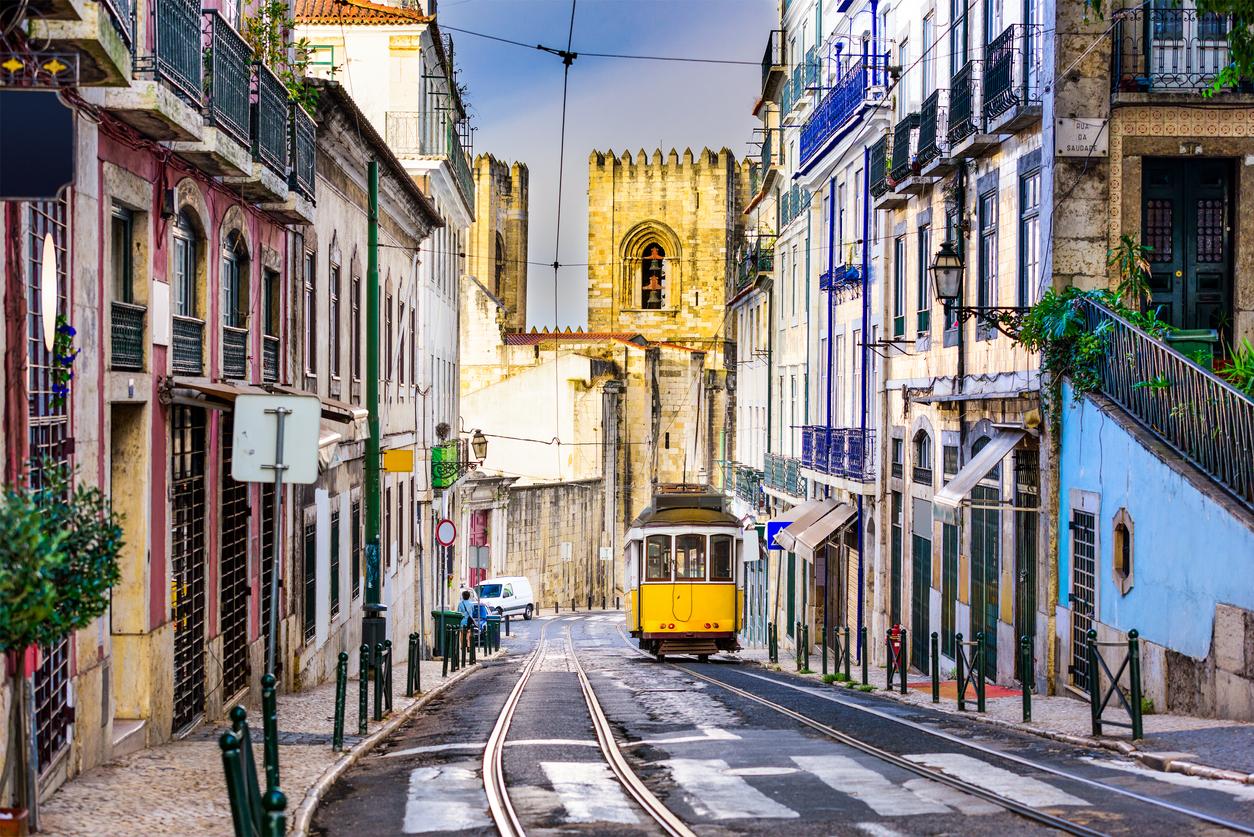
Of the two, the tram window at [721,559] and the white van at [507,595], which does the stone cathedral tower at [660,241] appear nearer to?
the white van at [507,595]

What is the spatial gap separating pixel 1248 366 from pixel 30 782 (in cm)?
1116

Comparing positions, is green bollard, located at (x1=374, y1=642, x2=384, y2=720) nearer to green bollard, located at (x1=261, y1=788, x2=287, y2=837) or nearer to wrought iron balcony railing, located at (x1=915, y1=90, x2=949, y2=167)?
green bollard, located at (x1=261, y1=788, x2=287, y2=837)

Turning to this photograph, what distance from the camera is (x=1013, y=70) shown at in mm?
18438

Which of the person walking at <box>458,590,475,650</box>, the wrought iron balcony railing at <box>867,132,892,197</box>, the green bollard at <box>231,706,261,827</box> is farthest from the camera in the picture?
the person walking at <box>458,590,475,650</box>

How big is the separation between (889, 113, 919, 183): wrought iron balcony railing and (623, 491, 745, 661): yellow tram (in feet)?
23.1

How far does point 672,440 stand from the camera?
72.8 metres

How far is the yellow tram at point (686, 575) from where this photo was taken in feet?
89.9

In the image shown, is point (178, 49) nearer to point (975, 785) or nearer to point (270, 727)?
point (270, 727)

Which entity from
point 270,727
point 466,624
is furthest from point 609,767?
point 466,624

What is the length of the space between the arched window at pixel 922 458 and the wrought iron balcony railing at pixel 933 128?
14.0ft

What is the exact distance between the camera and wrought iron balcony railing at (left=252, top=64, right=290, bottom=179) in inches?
595

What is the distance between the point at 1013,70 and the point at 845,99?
443 inches

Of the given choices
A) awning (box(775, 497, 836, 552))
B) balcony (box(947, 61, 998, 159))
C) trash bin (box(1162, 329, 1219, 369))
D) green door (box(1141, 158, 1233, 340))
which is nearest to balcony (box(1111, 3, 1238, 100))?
green door (box(1141, 158, 1233, 340))

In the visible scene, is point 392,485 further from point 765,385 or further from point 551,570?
point 551,570
